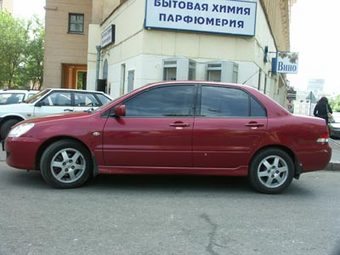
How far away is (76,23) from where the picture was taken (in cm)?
3164

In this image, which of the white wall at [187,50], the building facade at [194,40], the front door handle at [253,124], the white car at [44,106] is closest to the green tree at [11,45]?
the building facade at [194,40]

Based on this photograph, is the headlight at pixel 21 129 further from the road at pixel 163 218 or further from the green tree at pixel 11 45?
the green tree at pixel 11 45

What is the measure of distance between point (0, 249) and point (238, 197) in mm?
3588

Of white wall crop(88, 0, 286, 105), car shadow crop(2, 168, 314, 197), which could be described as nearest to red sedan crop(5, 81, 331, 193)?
car shadow crop(2, 168, 314, 197)

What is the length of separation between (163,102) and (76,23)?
998 inches

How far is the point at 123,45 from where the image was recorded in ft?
62.0

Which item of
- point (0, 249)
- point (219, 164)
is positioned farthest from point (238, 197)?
point (0, 249)

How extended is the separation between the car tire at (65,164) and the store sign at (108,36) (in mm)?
13757

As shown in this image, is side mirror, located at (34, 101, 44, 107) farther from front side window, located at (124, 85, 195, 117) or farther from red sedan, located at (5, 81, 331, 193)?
front side window, located at (124, 85, 195, 117)

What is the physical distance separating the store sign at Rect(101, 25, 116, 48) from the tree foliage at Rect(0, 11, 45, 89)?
2742 cm

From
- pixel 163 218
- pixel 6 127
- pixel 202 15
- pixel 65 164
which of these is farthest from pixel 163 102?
pixel 202 15

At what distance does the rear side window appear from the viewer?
7.57 m

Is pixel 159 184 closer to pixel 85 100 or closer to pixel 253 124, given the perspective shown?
pixel 253 124

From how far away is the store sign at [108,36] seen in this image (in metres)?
20.6
